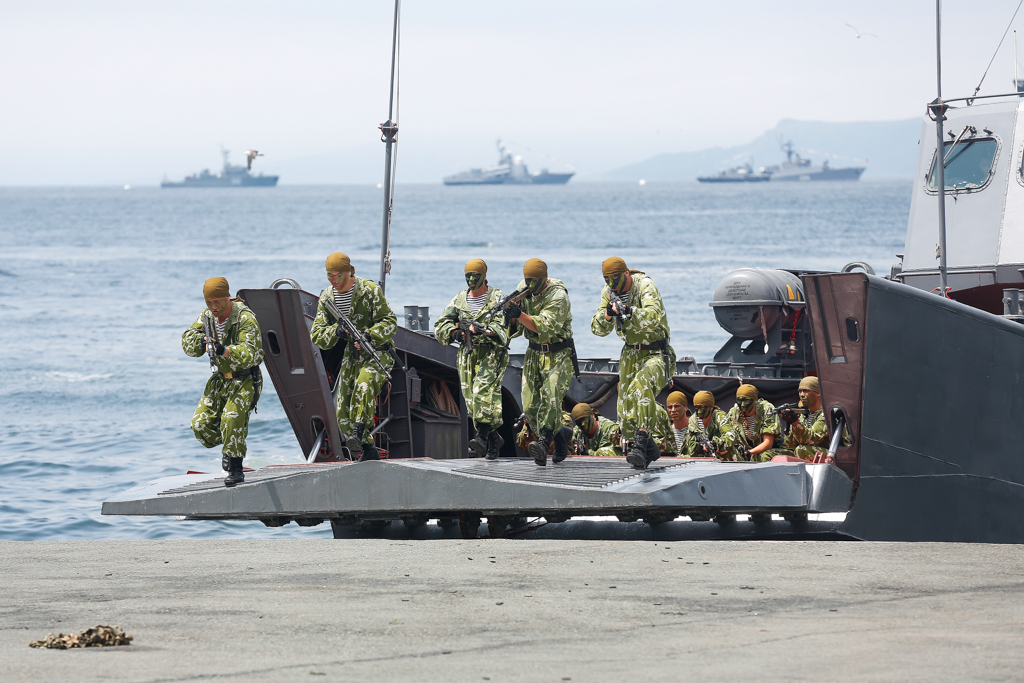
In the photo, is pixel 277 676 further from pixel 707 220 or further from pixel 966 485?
pixel 707 220

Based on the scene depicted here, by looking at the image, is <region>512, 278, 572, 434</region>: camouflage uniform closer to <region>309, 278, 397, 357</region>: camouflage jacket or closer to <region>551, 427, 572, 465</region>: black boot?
<region>551, 427, 572, 465</region>: black boot

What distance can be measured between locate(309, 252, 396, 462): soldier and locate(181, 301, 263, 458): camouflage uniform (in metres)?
0.61

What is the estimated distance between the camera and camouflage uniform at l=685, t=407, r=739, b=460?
10852mm

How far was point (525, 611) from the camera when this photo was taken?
19.8ft

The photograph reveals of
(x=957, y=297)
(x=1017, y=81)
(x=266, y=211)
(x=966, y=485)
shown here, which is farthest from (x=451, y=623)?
(x=266, y=211)

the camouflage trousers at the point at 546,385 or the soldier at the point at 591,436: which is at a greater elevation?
the camouflage trousers at the point at 546,385

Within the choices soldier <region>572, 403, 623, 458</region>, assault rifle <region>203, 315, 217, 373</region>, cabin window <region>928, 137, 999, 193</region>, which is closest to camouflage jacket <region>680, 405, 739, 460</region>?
soldier <region>572, 403, 623, 458</region>

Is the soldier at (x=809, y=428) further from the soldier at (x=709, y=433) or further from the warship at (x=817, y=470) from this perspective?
the warship at (x=817, y=470)

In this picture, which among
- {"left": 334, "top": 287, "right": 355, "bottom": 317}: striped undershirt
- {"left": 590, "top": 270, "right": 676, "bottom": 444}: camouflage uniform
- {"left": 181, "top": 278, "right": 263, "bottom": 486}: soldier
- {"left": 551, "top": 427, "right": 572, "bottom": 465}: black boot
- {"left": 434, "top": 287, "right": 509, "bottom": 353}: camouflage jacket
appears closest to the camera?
{"left": 590, "top": 270, "right": 676, "bottom": 444}: camouflage uniform

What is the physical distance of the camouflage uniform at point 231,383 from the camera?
870 centimetres

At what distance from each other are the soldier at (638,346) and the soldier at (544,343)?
31cm

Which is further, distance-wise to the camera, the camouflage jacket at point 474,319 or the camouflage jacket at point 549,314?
the camouflage jacket at point 474,319

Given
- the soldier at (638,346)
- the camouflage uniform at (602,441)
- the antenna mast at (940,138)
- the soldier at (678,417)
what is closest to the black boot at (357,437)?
the soldier at (638,346)

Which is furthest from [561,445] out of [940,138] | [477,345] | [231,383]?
Result: [940,138]
